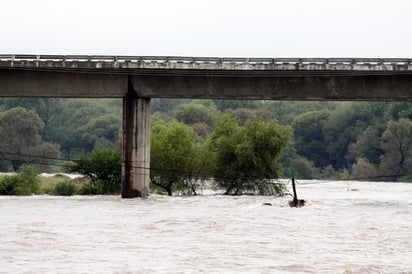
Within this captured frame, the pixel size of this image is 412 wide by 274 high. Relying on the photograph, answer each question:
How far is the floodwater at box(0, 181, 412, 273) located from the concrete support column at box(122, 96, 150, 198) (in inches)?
70.6

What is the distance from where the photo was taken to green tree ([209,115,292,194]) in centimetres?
8906

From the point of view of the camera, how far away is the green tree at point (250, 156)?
89062 millimetres

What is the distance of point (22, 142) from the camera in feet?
558

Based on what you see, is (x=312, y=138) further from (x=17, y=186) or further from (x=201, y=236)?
(x=201, y=236)

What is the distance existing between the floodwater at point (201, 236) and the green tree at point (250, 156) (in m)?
8.21

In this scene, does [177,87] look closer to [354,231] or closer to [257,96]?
[257,96]

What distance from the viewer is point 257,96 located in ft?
262

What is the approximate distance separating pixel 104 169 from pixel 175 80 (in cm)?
1450

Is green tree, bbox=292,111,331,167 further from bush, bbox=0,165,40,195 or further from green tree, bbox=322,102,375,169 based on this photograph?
bush, bbox=0,165,40,195

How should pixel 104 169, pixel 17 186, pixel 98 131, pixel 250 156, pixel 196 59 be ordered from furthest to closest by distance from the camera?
pixel 98 131
pixel 17 186
pixel 104 169
pixel 250 156
pixel 196 59

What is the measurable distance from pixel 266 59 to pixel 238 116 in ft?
348

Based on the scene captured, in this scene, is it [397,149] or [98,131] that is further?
[98,131]

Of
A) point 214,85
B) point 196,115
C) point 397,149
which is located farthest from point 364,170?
point 214,85

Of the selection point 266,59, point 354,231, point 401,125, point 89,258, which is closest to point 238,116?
point 401,125
